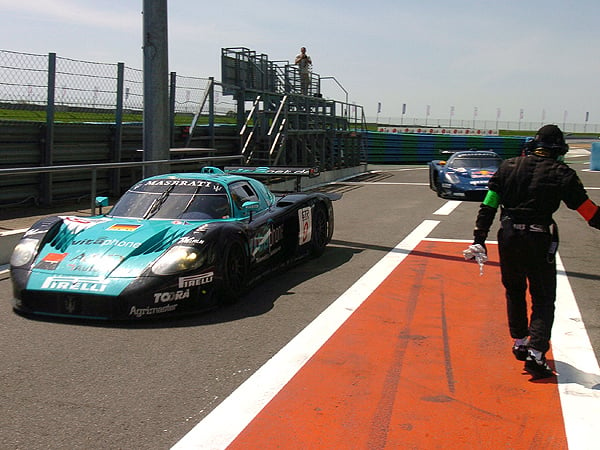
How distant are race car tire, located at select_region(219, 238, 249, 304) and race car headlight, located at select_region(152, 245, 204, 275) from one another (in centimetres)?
34

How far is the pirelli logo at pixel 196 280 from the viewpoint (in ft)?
18.6

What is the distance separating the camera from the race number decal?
835 cm

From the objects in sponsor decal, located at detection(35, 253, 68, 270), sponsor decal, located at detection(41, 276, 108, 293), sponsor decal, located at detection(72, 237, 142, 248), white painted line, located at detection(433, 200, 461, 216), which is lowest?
white painted line, located at detection(433, 200, 461, 216)

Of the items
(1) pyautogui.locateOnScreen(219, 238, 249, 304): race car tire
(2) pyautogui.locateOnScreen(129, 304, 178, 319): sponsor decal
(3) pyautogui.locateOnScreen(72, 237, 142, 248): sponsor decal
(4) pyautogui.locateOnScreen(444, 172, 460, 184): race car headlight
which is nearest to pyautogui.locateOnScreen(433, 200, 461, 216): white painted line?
(4) pyautogui.locateOnScreen(444, 172, 460, 184): race car headlight

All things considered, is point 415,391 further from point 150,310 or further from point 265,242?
point 265,242

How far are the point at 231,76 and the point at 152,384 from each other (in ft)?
56.9

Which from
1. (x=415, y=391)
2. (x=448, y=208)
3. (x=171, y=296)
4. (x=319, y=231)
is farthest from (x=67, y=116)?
(x=415, y=391)

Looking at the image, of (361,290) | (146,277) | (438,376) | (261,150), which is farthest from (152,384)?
(261,150)

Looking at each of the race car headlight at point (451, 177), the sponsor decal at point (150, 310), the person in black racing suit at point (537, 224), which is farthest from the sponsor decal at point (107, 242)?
the race car headlight at point (451, 177)

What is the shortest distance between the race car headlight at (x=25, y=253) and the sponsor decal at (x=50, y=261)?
0.47 ft

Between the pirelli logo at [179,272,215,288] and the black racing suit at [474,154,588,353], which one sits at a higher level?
the black racing suit at [474,154,588,353]

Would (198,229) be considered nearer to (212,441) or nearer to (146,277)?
(146,277)

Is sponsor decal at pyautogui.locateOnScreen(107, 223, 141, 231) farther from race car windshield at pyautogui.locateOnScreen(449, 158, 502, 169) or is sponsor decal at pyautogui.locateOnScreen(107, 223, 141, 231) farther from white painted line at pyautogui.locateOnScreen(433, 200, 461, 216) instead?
race car windshield at pyautogui.locateOnScreen(449, 158, 502, 169)

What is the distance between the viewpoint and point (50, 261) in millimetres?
5855
